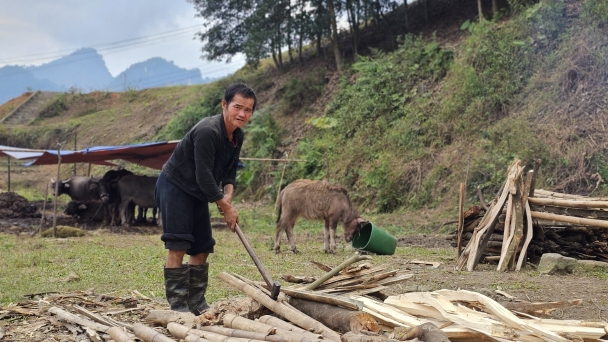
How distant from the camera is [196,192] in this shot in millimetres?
5820

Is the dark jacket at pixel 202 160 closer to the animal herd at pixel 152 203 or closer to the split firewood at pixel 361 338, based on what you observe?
the split firewood at pixel 361 338

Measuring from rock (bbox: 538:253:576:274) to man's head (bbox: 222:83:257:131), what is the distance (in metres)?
5.09

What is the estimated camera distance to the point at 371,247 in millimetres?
11203

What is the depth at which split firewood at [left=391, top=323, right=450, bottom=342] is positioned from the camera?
12.3 ft

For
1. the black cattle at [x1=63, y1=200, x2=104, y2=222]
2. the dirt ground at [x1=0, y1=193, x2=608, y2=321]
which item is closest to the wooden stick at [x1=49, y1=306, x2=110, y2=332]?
the dirt ground at [x1=0, y1=193, x2=608, y2=321]

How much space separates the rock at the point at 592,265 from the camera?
8972mm

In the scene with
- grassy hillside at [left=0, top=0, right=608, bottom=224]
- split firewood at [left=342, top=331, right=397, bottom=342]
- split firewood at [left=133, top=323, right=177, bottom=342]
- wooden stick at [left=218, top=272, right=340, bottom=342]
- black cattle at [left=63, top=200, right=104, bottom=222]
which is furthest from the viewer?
black cattle at [left=63, top=200, right=104, bottom=222]

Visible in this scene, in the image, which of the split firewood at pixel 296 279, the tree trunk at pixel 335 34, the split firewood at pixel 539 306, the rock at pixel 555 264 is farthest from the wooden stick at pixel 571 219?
the tree trunk at pixel 335 34

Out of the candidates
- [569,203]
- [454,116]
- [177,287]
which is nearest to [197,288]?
[177,287]

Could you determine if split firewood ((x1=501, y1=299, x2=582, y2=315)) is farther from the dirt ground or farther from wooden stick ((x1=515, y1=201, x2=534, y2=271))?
wooden stick ((x1=515, y1=201, x2=534, y2=271))

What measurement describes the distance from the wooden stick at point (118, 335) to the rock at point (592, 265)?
671 cm

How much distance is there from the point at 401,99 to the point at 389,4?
9515 millimetres

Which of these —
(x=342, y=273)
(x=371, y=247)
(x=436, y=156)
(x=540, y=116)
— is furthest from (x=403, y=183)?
(x=342, y=273)

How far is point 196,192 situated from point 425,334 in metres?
2.70
